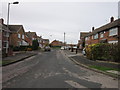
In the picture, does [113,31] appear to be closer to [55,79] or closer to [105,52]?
[105,52]

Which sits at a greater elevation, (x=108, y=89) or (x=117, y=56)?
(x=117, y=56)

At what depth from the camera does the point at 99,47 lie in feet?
45.8

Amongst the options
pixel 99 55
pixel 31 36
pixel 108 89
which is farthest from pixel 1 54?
pixel 31 36

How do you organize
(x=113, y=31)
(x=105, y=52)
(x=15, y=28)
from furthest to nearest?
1. (x=15, y=28)
2. (x=113, y=31)
3. (x=105, y=52)

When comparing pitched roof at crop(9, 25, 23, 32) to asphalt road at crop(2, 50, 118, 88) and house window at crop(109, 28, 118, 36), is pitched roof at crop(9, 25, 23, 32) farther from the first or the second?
asphalt road at crop(2, 50, 118, 88)

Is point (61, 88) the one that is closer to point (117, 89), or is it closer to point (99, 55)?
point (117, 89)

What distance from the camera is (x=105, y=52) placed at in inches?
528

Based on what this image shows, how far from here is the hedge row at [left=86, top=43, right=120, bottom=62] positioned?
1242cm

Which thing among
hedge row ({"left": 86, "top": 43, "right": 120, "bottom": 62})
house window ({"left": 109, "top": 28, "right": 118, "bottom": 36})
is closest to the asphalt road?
hedge row ({"left": 86, "top": 43, "right": 120, "bottom": 62})

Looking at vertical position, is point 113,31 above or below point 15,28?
below

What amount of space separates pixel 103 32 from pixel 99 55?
1658cm

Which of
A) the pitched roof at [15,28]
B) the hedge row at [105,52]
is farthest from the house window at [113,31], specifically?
the pitched roof at [15,28]

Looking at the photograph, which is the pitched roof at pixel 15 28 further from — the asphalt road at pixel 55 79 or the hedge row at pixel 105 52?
the asphalt road at pixel 55 79

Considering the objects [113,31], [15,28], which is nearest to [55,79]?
[113,31]
